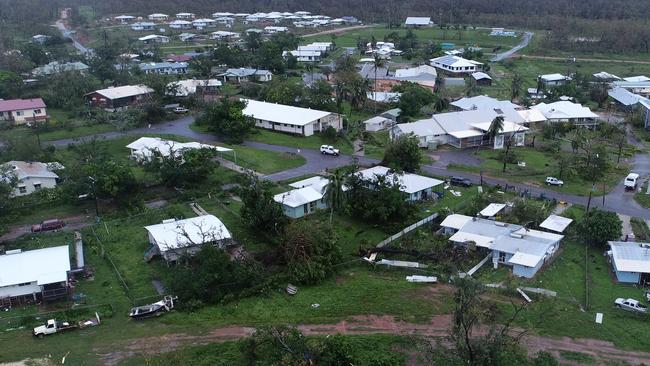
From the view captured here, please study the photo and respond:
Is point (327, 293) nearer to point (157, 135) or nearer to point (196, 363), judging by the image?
point (196, 363)

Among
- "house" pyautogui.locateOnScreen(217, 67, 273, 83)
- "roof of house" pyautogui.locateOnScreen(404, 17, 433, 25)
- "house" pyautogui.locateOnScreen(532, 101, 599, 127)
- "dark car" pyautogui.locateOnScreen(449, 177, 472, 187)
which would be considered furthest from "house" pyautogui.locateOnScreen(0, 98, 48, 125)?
"roof of house" pyautogui.locateOnScreen(404, 17, 433, 25)

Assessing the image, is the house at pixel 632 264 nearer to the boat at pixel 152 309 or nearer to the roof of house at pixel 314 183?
the roof of house at pixel 314 183

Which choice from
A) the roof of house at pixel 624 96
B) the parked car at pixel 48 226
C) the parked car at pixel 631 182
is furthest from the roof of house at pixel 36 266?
the roof of house at pixel 624 96

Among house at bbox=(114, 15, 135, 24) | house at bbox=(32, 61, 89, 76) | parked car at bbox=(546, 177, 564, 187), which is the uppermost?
house at bbox=(114, 15, 135, 24)

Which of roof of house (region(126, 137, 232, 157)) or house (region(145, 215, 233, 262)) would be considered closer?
house (region(145, 215, 233, 262))

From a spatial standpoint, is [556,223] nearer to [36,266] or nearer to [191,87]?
[36,266]

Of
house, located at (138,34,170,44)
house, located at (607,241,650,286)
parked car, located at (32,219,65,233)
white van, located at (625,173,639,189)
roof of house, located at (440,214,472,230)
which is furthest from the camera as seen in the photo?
house, located at (138,34,170,44)

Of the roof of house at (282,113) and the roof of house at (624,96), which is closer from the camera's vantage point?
the roof of house at (282,113)

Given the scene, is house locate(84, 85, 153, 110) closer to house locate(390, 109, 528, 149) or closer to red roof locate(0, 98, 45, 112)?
red roof locate(0, 98, 45, 112)
